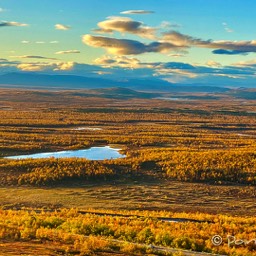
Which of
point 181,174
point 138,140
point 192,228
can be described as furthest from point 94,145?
point 192,228

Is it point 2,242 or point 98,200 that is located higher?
point 2,242

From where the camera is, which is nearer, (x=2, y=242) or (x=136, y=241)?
(x=2, y=242)

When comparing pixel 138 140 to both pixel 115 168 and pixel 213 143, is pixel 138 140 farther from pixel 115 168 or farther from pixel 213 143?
pixel 115 168

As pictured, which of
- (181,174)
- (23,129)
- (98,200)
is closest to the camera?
(98,200)

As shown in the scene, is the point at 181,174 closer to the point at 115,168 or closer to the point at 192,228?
the point at 115,168

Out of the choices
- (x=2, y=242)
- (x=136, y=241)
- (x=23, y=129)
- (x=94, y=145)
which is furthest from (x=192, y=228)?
(x=23, y=129)

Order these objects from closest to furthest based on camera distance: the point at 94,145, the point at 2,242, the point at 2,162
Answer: the point at 2,242 → the point at 2,162 → the point at 94,145
